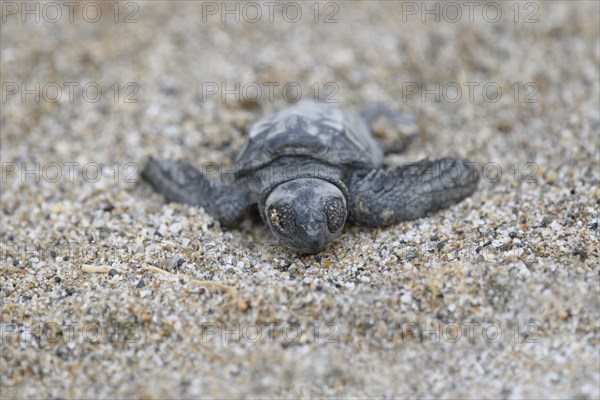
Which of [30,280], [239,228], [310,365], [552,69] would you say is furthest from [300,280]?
[552,69]

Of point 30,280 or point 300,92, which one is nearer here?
point 30,280

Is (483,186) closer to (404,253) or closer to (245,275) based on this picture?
(404,253)

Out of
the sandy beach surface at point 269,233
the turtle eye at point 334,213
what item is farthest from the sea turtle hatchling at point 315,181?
the sandy beach surface at point 269,233

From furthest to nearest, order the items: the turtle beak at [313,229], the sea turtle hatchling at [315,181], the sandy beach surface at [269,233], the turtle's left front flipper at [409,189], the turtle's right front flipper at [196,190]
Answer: the turtle's right front flipper at [196,190] < the turtle's left front flipper at [409,189] < the sea turtle hatchling at [315,181] < the turtle beak at [313,229] < the sandy beach surface at [269,233]

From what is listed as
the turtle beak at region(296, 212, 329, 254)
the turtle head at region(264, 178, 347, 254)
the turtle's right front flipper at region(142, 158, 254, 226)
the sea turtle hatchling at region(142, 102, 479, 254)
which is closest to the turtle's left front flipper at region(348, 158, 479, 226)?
the sea turtle hatchling at region(142, 102, 479, 254)

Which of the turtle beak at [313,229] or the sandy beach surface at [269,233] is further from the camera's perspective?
the turtle beak at [313,229]

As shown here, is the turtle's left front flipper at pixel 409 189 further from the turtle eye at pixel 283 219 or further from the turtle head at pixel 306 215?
the turtle eye at pixel 283 219
